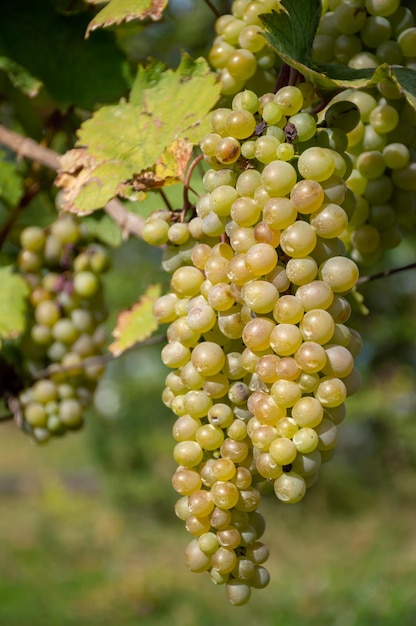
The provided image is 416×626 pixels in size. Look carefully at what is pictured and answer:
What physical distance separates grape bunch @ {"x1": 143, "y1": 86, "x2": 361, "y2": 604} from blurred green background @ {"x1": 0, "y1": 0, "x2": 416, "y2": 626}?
9.16 feet

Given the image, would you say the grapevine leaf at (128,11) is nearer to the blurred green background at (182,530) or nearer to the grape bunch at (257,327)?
the grape bunch at (257,327)

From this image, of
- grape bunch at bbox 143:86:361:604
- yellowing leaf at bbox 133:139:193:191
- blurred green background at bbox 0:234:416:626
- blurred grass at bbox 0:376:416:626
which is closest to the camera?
grape bunch at bbox 143:86:361:604

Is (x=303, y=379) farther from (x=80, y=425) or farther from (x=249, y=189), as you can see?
(x=80, y=425)

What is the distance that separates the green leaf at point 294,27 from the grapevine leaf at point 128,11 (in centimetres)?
15

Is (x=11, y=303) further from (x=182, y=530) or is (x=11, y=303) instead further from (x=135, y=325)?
(x=182, y=530)

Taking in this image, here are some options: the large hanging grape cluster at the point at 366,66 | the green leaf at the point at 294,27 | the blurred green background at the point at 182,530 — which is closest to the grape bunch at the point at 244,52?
the large hanging grape cluster at the point at 366,66

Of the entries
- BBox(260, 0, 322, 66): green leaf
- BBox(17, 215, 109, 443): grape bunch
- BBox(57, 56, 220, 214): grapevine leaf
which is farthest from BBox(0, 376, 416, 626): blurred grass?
BBox(260, 0, 322, 66): green leaf

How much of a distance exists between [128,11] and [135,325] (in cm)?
34

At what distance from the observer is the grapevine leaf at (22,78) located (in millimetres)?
822

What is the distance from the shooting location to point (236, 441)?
0.48m

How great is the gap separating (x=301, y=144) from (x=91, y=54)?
442mm

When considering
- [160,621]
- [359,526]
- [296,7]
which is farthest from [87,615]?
[296,7]

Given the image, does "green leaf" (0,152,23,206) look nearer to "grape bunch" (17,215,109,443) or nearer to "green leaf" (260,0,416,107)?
"grape bunch" (17,215,109,443)

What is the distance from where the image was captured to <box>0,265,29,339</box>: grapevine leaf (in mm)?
835
